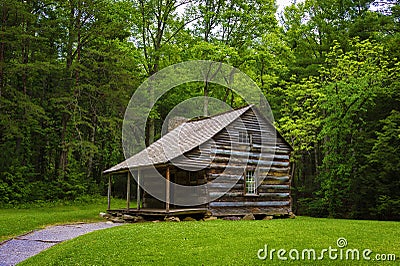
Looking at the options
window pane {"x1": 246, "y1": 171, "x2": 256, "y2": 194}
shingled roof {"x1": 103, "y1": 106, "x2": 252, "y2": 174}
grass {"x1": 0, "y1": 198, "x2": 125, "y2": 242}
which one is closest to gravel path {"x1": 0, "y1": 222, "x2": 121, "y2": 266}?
grass {"x1": 0, "y1": 198, "x2": 125, "y2": 242}

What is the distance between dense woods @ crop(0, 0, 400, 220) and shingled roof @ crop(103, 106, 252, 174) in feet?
27.7

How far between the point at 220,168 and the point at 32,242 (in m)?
9.57

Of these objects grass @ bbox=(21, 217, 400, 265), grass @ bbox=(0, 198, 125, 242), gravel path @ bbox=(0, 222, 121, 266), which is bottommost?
grass @ bbox=(0, 198, 125, 242)

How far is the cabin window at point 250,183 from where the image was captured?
2217 centimetres

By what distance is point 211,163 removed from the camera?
20.6 meters

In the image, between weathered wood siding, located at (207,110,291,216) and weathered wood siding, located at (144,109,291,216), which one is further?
weathered wood siding, located at (207,110,291,216)

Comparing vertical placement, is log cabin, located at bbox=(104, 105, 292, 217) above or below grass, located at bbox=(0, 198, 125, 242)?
above

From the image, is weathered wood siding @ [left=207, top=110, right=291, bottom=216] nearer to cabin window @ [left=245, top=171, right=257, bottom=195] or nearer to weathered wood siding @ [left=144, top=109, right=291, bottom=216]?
weathered wood siding @ [left=144, top=109, right=291, bottom=216]

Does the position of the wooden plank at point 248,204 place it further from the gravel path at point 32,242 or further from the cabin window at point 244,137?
the gravel path at point 32,242

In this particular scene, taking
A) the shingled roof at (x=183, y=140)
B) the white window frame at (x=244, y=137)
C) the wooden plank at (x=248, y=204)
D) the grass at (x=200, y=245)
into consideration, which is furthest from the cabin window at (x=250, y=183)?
the grass at (x=200, y=245)

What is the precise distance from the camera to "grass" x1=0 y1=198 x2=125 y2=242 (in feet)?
59.1

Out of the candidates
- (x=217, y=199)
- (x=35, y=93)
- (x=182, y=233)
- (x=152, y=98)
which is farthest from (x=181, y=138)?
(x=35, y=93)

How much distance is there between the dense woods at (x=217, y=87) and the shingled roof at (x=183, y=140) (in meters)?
8.44

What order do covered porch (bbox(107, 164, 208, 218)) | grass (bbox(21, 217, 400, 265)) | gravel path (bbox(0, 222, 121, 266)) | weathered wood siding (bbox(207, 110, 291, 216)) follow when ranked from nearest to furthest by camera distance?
grass (bbox(21, 217, 400, 265))
gravel path (bbox(0, 222, 121, 266))
covered porch (bbox(107, 164, 208, 218))
weathered wood siding (bbox(207, 110, 291, 216))
